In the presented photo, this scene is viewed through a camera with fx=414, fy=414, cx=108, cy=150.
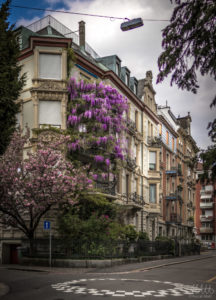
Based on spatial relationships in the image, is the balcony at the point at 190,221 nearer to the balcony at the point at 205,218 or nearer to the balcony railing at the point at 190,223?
the balcony railing at the point at 190,223

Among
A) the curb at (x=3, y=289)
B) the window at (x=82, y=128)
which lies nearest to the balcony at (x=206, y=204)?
the window at (x=82, y=128)

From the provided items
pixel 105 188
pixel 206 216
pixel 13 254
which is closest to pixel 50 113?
pixel 105 188

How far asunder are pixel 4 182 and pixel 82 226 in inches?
206

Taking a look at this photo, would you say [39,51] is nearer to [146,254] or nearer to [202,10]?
[146,254]

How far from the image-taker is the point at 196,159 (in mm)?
16781

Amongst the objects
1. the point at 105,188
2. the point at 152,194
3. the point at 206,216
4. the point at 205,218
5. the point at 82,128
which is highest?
the point at 82,128

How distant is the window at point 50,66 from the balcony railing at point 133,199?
1230 centimetres

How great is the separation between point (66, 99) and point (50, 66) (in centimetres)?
264

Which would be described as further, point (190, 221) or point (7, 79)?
point (190, 221)

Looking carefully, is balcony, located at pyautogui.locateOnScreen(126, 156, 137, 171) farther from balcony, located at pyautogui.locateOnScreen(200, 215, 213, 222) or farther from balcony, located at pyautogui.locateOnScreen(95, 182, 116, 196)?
balcony, located at pyautogui.locateOnScreen(200, 215, 213, 222)

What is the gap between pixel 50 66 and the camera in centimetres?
2883

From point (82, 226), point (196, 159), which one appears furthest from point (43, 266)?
point (196, 159)

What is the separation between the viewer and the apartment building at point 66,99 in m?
28.4

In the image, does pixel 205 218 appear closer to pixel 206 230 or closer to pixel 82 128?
pixel 206 230
